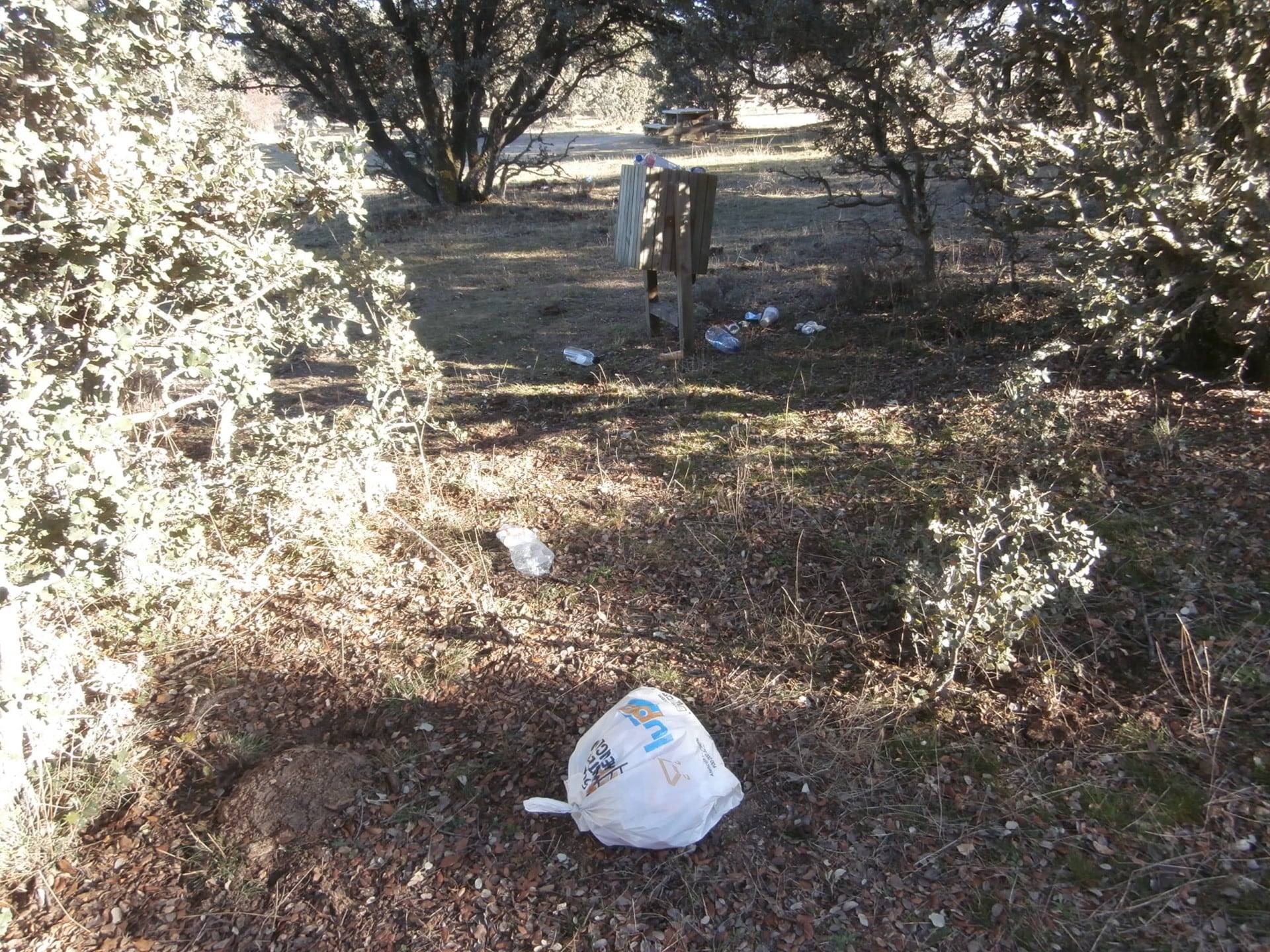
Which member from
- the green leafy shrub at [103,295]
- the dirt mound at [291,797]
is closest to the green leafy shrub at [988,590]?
the dirt mound at [291,797]

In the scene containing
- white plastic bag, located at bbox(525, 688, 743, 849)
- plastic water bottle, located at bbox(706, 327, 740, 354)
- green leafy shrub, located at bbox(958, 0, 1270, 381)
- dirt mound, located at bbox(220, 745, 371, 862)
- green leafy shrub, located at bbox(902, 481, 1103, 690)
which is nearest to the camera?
white plastic bag, located at bbox(525, 688, 743, 849)

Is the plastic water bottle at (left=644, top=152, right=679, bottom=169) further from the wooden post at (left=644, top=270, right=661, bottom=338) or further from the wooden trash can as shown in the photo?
the wooden post at (left=644, top=270, right=661, bottom=338)

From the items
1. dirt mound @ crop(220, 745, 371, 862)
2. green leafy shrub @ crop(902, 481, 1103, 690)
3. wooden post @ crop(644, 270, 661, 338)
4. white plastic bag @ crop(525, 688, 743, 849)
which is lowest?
dirt mound @ crop(220, 745, 371, 862)

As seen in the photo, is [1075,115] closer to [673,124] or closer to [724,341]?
[724,341]

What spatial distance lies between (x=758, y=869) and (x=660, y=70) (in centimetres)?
653

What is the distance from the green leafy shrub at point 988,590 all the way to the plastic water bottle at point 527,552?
1.75 metres

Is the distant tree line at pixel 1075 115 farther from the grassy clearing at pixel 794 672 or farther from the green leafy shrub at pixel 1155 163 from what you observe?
the grassy clearing at pixel 794 672

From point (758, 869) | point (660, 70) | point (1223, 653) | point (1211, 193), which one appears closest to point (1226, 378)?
point (1211, 193)

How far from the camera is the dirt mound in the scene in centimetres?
265

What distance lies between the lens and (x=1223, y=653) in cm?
296

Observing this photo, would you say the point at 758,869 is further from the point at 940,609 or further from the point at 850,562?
the point at 850,562

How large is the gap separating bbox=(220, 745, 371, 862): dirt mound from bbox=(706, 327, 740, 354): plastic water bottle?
4.83 metres

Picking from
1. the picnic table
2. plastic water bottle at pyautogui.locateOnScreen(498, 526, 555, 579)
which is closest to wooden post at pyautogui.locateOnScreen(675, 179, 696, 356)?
plastic water bottle at pyautogui.locateOnScreen(498, 526, 555, 579)

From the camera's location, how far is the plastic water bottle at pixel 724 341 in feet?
22.6
